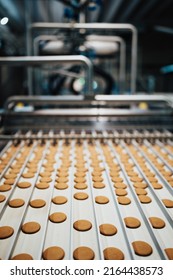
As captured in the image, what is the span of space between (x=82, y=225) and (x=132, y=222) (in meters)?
0.21

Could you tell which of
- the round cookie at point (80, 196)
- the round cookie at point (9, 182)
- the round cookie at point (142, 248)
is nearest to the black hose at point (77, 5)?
the round cookie at point (9, 182)

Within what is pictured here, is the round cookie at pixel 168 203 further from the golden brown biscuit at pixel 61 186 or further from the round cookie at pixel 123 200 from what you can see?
the golden brown biscuit at pixel 61 186

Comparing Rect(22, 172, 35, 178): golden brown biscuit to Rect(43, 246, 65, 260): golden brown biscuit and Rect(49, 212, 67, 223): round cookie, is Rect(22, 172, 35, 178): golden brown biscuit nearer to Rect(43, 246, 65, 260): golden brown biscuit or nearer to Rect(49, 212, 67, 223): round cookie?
Rect(49, 212, 67, 223): round cookie

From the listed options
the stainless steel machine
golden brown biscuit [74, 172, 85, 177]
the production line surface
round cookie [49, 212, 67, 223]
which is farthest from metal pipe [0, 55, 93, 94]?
Result: round cookie [49, 212, 67, 223]

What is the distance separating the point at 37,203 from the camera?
1.19 m

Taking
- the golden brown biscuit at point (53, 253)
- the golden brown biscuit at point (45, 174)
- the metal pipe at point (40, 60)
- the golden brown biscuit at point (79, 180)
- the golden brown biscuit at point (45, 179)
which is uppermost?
the metal pipe at point (40, 60)

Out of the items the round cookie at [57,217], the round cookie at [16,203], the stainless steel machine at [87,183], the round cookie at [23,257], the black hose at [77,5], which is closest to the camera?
the round cookie at [23,257]

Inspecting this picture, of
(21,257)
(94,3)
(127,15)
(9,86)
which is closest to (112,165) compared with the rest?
(21,257)

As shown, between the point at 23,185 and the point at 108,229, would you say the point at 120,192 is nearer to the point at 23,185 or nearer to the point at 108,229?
the point at 108,229

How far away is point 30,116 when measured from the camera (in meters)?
2.21

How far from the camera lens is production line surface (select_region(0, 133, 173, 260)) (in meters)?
0.90

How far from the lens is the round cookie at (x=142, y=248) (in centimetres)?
87

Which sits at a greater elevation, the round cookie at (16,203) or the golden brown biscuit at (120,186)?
the golden brown biscuit at (120,186)

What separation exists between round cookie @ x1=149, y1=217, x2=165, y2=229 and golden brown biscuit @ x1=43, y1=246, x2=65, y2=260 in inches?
15.4
